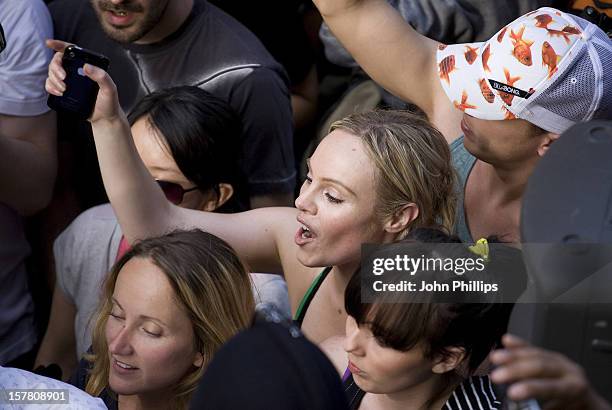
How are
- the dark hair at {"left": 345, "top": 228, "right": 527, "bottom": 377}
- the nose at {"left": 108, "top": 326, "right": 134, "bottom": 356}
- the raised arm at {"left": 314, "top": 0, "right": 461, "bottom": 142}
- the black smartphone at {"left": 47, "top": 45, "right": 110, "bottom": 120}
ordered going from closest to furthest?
the dark hair at {"left": 345, "top": 228, "right": 527, "bottom": 377}, the nose at {"left": 108, "top": 326, "right": 134, "bottom": 356}, the black smartphone at {"left": 47, "top": 45, "right": 110, "bottom": 120}, the raised arm at {"left": 314, "top": 0, "right": 461, "bottom": 142}

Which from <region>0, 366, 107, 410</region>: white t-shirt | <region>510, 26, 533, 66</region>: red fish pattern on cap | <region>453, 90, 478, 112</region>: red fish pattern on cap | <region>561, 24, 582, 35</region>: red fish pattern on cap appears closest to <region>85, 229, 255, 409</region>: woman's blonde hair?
<region>0, 366, 107, 410</region>: white t-shirt

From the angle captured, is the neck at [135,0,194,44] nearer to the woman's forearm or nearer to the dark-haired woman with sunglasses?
the dark-haired woman with sunglasses

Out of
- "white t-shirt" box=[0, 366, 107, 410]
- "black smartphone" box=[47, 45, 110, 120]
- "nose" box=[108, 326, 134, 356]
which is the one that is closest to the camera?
"white t-shirt" box=[0, 366, 107, 410]

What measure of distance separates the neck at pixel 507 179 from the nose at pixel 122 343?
0.80 m

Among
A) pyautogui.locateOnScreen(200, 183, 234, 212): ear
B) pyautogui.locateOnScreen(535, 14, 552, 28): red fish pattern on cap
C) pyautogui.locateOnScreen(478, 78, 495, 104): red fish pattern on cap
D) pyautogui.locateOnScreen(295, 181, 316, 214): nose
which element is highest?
pyautogui.locateOnScreen(535, 14, 552, 28): red fish pattern on cap

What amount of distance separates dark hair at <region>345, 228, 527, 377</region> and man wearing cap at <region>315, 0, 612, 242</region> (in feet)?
1.35

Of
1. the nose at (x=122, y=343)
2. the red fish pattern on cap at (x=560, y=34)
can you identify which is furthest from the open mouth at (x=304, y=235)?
the red fish pattern on cap at (x=560, y=34)

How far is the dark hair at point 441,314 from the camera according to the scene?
5.37ft

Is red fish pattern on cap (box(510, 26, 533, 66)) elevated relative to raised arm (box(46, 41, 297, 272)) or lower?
elevated

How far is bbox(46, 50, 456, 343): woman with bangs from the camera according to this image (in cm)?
198

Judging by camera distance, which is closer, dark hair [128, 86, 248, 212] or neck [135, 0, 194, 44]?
dark hair [128, 86, 248, 212]

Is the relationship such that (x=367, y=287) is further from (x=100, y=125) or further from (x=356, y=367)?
(x=100, y=125)

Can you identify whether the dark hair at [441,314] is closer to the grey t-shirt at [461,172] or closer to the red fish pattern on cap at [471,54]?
the grey t-shirt at [461,172]

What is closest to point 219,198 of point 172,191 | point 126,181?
point 172,191
